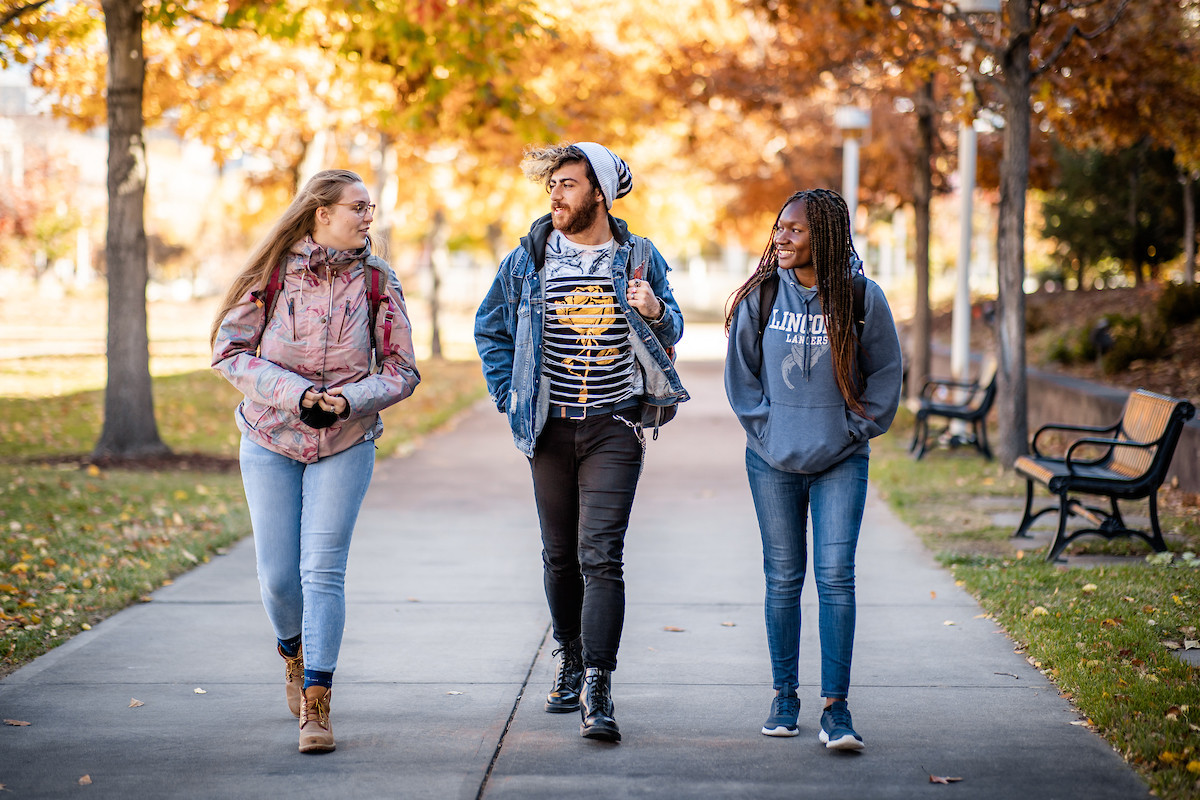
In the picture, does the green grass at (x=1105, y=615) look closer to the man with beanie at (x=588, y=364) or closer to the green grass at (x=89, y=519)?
the man with beanie at (x=588, y=364)

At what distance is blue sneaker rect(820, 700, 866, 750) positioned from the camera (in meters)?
4.22

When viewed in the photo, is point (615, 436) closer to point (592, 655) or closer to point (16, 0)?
point (592, 655)

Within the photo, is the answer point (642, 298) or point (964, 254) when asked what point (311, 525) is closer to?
point (642, 298)

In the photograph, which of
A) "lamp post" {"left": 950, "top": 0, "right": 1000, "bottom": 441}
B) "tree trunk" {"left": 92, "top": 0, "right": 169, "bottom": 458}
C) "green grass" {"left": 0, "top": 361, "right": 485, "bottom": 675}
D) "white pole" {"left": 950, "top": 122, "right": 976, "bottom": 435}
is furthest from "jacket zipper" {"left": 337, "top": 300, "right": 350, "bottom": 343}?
"white pole" {"left": 950, "top": 122, "right": 976, "bottom": 435}

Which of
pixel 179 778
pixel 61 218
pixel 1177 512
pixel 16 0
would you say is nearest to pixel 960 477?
pixel 1177 512

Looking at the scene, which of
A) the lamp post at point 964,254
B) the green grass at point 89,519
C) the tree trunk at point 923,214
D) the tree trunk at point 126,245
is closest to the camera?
the green grass at point 89,519

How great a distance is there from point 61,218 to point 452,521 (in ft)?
160

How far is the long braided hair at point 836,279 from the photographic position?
4.29 meters

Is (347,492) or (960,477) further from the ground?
(347,492)

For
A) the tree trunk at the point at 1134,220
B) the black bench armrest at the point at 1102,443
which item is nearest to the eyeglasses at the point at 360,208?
the black bench armrest at the point at 1102,443

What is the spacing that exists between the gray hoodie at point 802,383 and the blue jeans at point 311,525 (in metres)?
1.35

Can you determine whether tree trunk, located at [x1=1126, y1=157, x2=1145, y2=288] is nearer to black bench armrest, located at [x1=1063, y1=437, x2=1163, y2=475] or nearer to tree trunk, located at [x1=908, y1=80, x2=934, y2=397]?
tree trunk, located at [x1=908, y1=80, x2=934, y2=397]

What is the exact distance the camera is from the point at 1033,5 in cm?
1102

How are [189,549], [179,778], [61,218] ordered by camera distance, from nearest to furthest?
[179,778] → [189,549] → [61,218]
